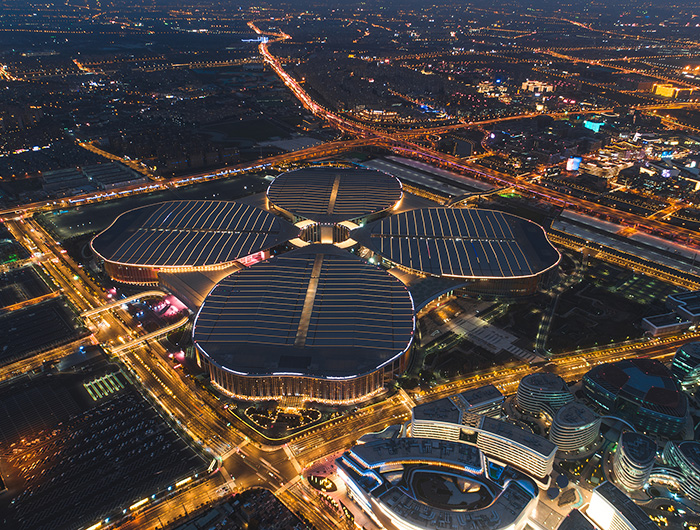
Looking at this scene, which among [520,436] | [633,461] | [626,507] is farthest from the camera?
[520,436]

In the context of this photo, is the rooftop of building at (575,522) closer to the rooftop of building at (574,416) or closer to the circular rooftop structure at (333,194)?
the rooftop of building at (574,416)

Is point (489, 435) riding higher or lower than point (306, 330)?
lower

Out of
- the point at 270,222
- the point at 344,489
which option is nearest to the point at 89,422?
the point at 344,489

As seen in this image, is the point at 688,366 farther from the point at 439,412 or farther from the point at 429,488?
the point at 429,488

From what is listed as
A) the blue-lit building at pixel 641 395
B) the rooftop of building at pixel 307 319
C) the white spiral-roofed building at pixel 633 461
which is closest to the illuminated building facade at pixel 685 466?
the white spiral-roofed building at pixel 633 461

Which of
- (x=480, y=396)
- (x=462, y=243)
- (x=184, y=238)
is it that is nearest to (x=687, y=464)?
(x=480, y=396)

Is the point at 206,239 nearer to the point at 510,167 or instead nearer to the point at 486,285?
the point at 486,285

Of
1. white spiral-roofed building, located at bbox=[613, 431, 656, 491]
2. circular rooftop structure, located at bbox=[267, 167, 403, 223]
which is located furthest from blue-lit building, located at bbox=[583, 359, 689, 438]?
circular rooftop structure, located at bbox=[267, 167, 403, 223]
